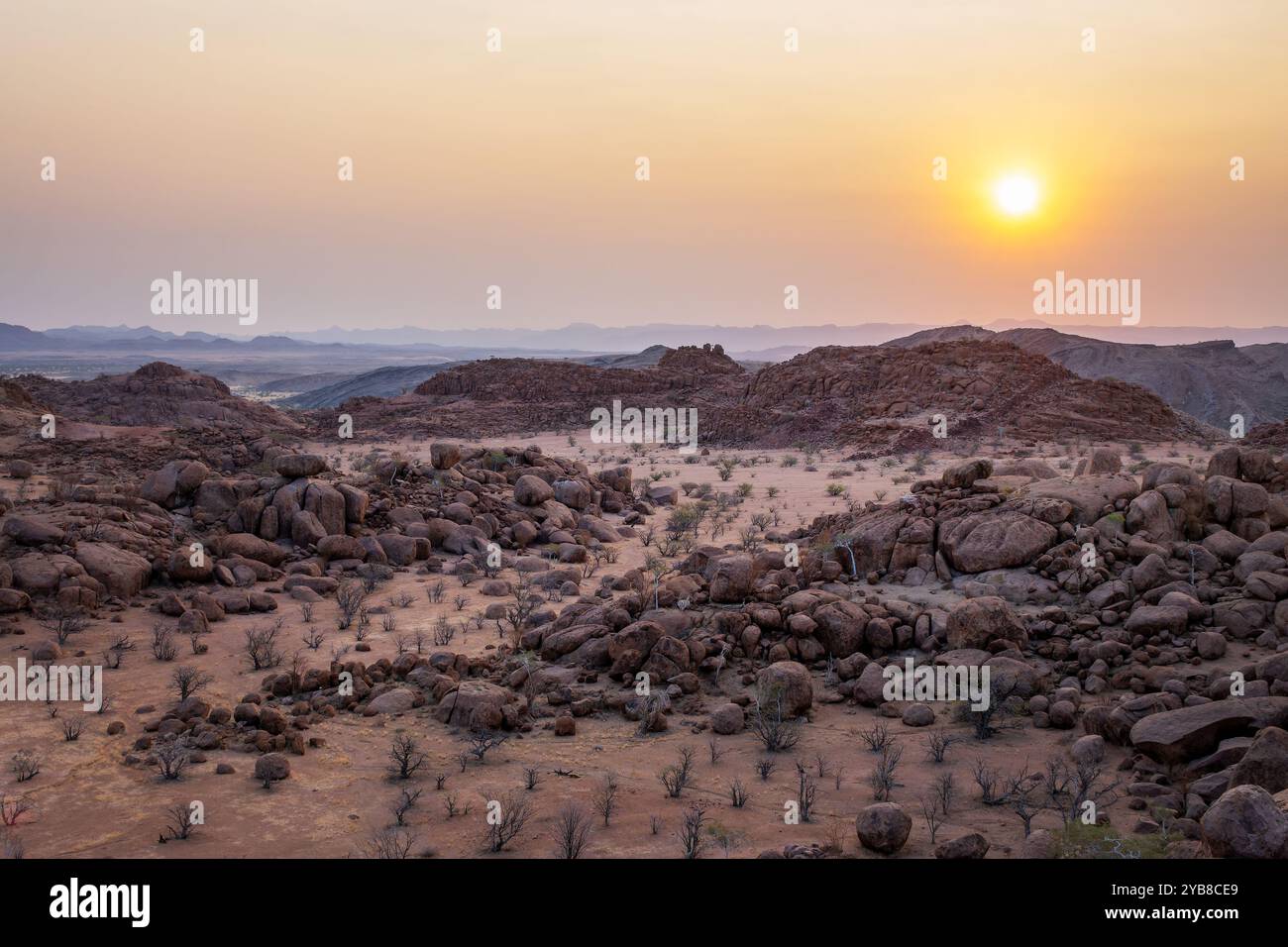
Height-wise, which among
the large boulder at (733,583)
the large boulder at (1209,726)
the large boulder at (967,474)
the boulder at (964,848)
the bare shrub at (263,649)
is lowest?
the bare shrub at (263,649)

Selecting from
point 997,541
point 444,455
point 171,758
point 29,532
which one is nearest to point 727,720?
point 171,758

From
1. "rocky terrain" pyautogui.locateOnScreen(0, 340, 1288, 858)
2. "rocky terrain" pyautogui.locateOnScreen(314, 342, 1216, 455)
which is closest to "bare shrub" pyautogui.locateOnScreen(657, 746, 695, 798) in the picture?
"rocky terrain" pyautogui.locateOnScreen(0, 340, 1288, 858)

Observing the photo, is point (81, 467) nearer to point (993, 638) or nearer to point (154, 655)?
point (154, 655)

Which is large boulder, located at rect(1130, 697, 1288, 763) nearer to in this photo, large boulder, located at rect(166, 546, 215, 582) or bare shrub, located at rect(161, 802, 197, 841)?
bare shrub, located at rect(161, 802, 197, 841)

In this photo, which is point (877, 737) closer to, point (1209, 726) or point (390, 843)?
point (1209, 726)

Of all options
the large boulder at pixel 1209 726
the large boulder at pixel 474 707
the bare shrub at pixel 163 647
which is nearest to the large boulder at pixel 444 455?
the bare shrub at pixel 163 647

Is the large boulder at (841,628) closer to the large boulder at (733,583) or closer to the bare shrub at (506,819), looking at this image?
the large boulder at (733,583)
